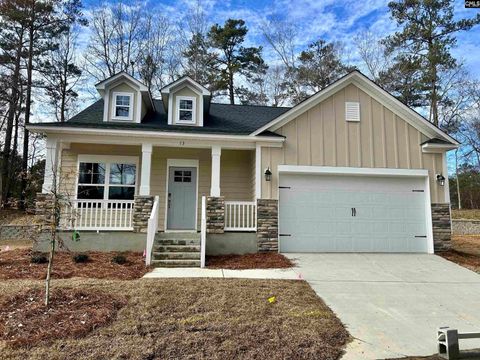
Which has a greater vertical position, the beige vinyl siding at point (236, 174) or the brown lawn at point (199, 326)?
the beige vinyl siding at point (236, 174)

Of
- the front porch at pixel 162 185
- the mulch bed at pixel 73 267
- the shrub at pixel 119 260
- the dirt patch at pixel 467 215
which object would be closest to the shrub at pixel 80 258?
the mulch bed at pixel 73 267

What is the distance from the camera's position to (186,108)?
454 inches

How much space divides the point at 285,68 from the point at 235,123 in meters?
14.0

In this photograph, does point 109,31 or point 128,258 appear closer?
point 128,258

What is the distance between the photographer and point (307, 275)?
749 centimetres

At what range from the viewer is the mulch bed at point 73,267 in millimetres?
6820

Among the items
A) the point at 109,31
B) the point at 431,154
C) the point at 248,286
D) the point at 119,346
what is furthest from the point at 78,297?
the point at 109,31

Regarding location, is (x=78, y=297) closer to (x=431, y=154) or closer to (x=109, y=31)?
(x=431, y=154)

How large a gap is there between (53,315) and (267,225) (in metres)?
6.22

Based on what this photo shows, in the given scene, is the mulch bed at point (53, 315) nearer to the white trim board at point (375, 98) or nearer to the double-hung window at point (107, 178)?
the double-hung window at point (107, 178)

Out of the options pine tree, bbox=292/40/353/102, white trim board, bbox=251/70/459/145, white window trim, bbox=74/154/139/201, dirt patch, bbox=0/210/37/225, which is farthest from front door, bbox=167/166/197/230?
pine tree, bbox=292/40/353/102

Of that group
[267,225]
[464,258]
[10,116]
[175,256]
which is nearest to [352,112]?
[267,225]

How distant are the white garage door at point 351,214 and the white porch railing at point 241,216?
2.72 ft

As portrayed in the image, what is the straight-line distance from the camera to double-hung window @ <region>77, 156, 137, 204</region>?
35.9 feet
